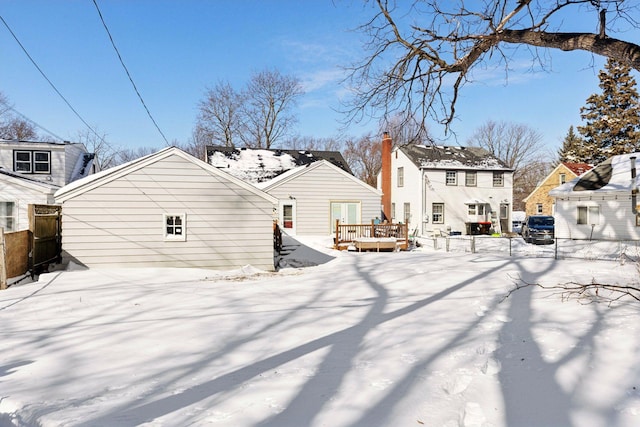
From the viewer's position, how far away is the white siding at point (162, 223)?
11391 millimetres

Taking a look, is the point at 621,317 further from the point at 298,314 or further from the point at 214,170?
the point at 214,170

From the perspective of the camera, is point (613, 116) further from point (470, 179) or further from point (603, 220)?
point (603, 220)

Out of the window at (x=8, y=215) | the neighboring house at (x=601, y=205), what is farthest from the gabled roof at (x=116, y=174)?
the neighboring house at (x=601, y=205)

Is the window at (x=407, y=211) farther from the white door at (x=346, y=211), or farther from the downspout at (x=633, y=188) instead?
the downspout at (x=633, y=188)

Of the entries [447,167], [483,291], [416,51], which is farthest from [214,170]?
[447,167]

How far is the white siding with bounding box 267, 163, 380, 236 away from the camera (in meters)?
21.6

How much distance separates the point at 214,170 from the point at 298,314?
24.8 feet

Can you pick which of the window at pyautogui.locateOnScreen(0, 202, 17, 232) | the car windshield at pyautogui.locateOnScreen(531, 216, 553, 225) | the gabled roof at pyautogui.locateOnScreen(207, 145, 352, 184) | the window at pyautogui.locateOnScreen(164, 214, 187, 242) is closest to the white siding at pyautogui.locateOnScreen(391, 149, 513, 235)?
the car windshield at pyautogui.locateOnScreen(531, 216, 553, 225)

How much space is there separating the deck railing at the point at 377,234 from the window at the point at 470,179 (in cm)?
1230

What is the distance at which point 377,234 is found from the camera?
1864 cm

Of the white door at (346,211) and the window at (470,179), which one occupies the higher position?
the window at (470,179)

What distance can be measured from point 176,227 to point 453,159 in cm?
2325

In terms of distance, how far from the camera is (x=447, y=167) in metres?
28.3

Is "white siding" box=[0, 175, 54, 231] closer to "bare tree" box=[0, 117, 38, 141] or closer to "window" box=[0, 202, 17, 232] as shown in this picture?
"window" box=[0, 202, 17, 232]
